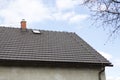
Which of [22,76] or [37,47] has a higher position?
[37,47]

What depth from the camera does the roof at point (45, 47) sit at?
58.7ft

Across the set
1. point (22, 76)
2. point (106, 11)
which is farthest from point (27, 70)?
point (106, 11)

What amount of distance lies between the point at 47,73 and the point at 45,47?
2317 mm

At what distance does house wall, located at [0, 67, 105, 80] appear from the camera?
1700 cm

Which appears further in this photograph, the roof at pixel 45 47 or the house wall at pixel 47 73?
the roof at pixel 45 47

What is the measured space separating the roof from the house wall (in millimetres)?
528

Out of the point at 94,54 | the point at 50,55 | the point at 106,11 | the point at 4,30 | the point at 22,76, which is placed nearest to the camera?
the point at 106,11

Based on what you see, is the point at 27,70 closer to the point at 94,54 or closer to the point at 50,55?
the point at 50,55

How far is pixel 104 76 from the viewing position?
1855cm

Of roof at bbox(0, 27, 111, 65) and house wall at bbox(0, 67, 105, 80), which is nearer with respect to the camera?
house wall at bbox(0, 67, 105, 80)

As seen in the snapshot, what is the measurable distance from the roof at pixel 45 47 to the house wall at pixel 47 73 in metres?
0.53

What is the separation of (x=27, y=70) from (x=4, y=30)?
5.04 meters

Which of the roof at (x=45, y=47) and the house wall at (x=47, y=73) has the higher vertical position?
the roof at (x=45, y=47)

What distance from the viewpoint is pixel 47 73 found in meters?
17.6
